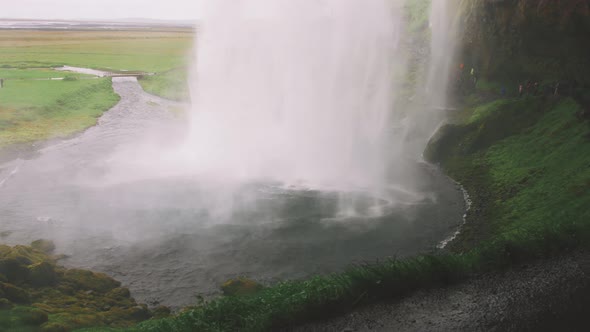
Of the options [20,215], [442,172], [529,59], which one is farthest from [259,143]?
[529,59]

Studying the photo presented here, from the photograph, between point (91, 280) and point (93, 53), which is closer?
point (91, 280)

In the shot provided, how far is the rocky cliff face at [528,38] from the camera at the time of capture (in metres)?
25.0

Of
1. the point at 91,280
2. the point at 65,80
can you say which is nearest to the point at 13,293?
the point at 91,280

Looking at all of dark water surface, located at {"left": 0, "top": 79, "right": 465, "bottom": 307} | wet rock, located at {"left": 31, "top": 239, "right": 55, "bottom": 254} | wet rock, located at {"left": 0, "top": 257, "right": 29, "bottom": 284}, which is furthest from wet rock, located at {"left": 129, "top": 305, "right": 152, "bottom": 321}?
wet rock, located at {"left": 31, "top": 239, "right": 55, "bottom": 254}

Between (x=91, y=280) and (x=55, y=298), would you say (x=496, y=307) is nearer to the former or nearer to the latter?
(x=55, y=298)

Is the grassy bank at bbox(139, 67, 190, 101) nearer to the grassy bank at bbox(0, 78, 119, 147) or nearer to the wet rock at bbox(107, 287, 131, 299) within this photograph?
the grassy bank at bbox(0, 78, 119, 147)

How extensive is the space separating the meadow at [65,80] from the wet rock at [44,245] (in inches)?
769

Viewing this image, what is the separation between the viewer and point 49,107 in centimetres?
4438

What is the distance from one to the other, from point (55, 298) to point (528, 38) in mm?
27673

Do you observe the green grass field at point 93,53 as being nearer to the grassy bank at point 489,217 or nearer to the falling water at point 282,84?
the falling water at point 282,84

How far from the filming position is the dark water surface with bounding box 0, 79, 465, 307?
16.6 meters

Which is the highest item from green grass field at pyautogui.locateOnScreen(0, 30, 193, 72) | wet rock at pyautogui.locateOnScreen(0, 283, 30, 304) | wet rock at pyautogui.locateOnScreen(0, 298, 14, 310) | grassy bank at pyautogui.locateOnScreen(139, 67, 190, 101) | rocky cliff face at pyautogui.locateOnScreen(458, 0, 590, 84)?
green grass field at pyautogui.locateOnScreen(0, 30, 193, 72)

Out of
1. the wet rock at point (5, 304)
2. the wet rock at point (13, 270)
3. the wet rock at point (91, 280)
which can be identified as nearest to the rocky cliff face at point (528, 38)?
the wet rock at point (91, 280)

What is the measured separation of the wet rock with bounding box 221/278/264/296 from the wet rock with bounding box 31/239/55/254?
25.5ft
